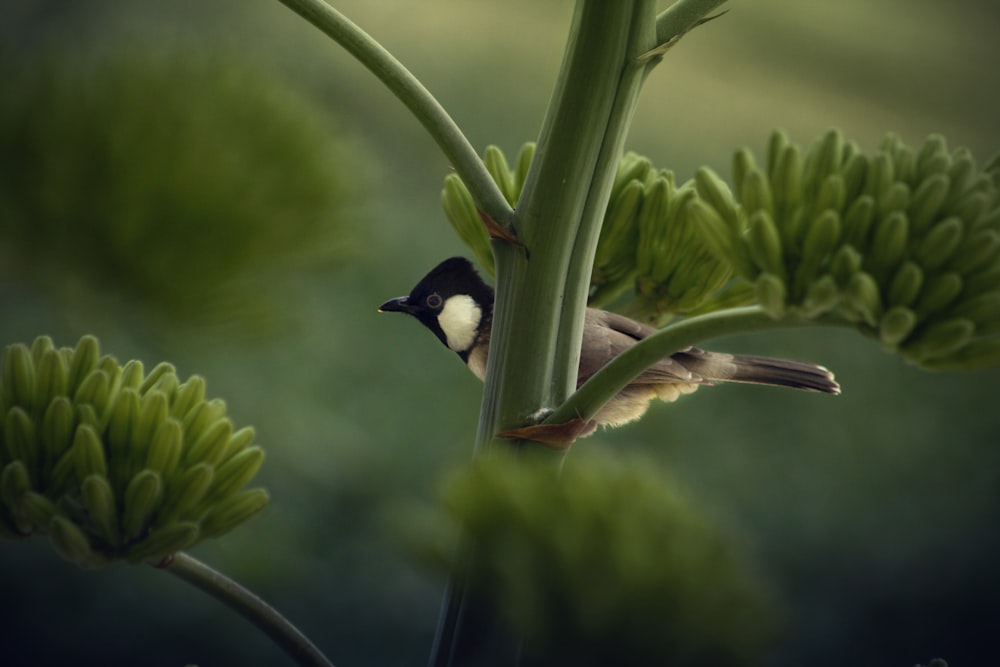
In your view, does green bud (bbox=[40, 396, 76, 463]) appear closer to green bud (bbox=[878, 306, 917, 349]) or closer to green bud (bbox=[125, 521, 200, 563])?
green bud (bbox=[125, 521, 200, 563])

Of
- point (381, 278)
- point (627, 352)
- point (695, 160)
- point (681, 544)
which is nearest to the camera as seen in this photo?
point (681, 544)

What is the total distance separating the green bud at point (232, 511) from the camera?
0.31m

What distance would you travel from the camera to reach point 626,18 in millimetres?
362

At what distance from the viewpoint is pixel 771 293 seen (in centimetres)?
26

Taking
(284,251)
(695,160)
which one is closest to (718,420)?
(695,160)

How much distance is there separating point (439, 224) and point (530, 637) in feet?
6.30

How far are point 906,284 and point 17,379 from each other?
0.26 meters

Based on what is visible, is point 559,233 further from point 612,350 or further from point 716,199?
point 612,350

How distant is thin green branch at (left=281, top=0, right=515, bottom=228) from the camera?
0.36 metres

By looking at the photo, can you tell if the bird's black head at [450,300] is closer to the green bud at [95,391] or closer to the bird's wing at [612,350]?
the bird's wing at [612,350]

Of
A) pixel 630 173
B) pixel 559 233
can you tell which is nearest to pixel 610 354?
pixel 630 173

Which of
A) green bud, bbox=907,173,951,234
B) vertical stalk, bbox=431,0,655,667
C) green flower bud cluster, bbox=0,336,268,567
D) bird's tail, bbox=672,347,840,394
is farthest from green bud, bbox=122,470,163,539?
bird's tail, bbox=672,347,840,394

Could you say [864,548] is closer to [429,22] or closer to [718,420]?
[718,420]

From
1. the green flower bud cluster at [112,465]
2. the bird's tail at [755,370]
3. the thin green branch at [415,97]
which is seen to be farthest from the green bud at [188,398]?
the bird's tail at [755,370]
